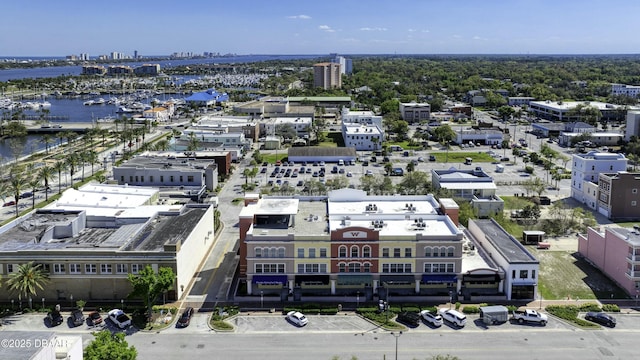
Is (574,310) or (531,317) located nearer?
(531,317)

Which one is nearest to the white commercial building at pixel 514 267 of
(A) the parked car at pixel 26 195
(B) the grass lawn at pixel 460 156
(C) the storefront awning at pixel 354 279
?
(C) the storefront awning at pixel 354 279

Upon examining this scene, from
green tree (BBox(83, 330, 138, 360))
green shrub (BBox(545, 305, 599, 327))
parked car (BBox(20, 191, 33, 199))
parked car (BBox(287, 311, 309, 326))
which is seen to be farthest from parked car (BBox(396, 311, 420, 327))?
parked car (BBox(20, 191, 33, 199))

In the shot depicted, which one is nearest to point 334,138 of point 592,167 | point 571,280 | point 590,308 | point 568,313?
point 592,167

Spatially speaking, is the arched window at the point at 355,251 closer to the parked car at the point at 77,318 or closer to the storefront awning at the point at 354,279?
the storefront awning at the point at 354,279

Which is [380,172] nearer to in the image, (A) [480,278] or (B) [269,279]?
(A) [480,278]

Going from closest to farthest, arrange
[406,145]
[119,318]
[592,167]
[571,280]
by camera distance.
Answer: [119,318]
[571,280]
[592,167]
[406,145]

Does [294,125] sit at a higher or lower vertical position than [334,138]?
higher

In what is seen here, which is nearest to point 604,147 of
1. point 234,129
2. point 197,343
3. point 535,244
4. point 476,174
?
point 476,174
